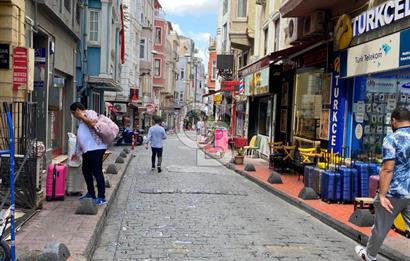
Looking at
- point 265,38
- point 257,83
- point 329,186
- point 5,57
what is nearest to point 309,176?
point 329,186

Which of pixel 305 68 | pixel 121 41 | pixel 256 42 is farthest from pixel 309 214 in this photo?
pixel 121 41

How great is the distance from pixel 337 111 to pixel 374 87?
1.44m

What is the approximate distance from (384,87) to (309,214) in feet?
11.4

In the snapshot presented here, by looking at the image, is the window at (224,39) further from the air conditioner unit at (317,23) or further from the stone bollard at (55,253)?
the stone bollard at (55,253)

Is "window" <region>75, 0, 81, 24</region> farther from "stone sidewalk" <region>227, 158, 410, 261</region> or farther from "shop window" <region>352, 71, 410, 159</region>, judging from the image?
"shop window" <region>352, 71, 410, 159</region>

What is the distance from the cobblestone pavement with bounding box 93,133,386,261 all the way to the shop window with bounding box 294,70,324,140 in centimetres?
332

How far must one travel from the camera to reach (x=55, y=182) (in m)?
8.71

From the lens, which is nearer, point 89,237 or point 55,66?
point 89,237

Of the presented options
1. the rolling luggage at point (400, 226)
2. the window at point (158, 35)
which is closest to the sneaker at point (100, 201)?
the rolling luggage at point (400, 226)

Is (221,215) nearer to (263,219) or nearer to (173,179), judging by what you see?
(263,219)

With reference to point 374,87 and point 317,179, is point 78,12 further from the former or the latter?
point 317,179

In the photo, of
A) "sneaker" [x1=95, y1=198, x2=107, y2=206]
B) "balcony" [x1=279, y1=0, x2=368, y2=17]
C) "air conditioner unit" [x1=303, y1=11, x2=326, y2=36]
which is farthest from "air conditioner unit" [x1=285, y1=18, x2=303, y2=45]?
"sneaker" [x1=95, y1=198, x2=107, y2=206]

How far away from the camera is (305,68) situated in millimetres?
15641

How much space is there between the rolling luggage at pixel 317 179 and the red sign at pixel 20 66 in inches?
242
